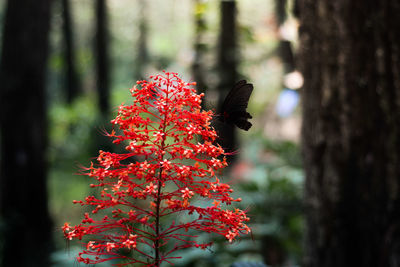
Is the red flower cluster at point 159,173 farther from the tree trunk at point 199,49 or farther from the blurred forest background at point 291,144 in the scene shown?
the tree trunk at point 199,49

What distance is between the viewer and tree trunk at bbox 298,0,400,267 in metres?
2.69

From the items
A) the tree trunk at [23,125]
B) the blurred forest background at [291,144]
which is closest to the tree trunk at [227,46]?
the blurred forest background at [291,144]

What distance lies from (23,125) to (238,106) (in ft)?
19.1

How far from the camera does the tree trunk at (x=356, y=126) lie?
2.69 metres

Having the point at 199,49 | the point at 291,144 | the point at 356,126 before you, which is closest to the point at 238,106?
the point at 356,126

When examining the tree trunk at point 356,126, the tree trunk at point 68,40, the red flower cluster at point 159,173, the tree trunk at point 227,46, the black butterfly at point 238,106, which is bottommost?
the red flower cluster at point 159,173

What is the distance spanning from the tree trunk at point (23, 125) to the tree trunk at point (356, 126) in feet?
15.9

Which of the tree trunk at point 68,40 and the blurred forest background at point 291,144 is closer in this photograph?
the blurred forest background at point 291,144

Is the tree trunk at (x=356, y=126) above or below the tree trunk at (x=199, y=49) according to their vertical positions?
below

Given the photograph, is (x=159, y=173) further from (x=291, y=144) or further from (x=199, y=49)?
(x=291, y=144)

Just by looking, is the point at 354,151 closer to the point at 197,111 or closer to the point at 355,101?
the point at 355,101

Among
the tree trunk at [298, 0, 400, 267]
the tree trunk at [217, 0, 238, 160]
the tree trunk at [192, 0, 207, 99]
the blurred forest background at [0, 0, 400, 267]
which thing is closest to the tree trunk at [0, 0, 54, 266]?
the blurred forest background at [0, 0, 400, 267]

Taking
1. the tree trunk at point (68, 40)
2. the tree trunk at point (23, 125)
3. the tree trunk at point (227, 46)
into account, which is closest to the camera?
the tree trunk at point (23, 125)

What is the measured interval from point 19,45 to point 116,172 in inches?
232
